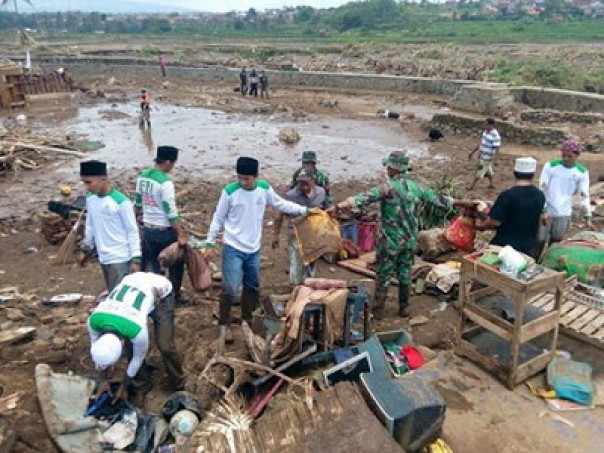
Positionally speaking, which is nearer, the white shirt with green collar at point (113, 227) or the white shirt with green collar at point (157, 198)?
the white shirt with green collar at point (113, 227)

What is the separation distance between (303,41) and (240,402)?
202 ft

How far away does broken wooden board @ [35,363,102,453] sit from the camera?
411 cm

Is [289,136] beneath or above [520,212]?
beneath

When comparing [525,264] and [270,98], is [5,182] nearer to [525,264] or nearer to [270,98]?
[525,264]

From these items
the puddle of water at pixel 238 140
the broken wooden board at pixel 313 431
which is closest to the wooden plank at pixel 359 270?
the broken wooden board at pixel 313 431

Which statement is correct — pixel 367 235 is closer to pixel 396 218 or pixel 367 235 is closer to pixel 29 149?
pixel 396 218

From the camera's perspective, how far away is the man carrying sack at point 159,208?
5.85 metres

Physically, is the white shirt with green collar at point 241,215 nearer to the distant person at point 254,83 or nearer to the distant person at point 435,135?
the distant person at point 435,135

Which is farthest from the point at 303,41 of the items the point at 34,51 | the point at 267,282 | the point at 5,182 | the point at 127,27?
the point at 267,282

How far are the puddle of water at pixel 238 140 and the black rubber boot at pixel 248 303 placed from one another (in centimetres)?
804

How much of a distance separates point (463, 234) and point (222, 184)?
751cm

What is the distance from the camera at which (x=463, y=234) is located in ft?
21.4

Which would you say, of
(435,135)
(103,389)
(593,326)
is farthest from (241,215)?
(435,135)

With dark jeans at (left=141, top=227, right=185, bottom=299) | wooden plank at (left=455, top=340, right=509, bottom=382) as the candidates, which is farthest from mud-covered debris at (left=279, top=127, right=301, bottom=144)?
wooden plank at (left=455, top=340, right=509, bottom=382)
